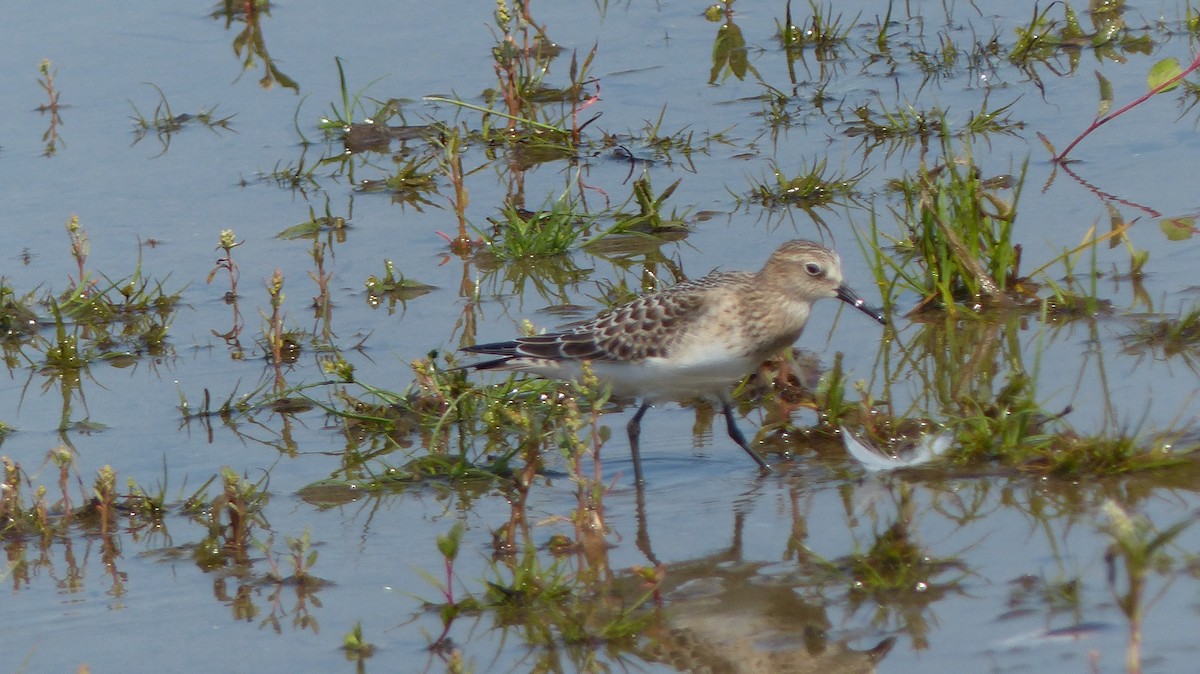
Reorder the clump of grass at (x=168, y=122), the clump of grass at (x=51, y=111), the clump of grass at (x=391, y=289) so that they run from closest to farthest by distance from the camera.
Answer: the clump of grass at (x=391, y=289)
the clump of grass at (x=51, y=111)
the clump of grass at (x=168, y=122)

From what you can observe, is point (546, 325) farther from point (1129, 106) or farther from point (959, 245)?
point (1129, 106)

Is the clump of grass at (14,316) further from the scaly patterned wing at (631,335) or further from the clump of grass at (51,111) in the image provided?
the scaly patterned wing at (631,335)

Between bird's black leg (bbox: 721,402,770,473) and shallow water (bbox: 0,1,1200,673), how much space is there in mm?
71

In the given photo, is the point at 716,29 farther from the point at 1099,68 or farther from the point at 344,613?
→ the point at 344,613

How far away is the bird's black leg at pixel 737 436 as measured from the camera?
662cm

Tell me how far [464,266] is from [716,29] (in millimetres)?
4110

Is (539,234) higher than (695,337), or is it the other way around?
(539,234)

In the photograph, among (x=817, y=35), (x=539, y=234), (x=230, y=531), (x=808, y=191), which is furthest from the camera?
(x=817, y=35)

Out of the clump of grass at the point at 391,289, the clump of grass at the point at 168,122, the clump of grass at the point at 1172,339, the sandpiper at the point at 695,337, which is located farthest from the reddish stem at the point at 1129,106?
the clump of grass at the point at 168,122

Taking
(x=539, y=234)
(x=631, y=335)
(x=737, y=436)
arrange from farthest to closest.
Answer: (x=539, y=234) → (x=631, y=335) → (x=737, y=436)

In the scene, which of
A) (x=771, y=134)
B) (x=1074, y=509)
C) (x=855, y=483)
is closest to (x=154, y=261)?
(x=771, y=134)

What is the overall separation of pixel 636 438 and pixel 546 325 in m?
1.57

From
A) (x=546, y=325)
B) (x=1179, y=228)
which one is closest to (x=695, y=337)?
(x=546, y=325)

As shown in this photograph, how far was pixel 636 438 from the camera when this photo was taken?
686cm
